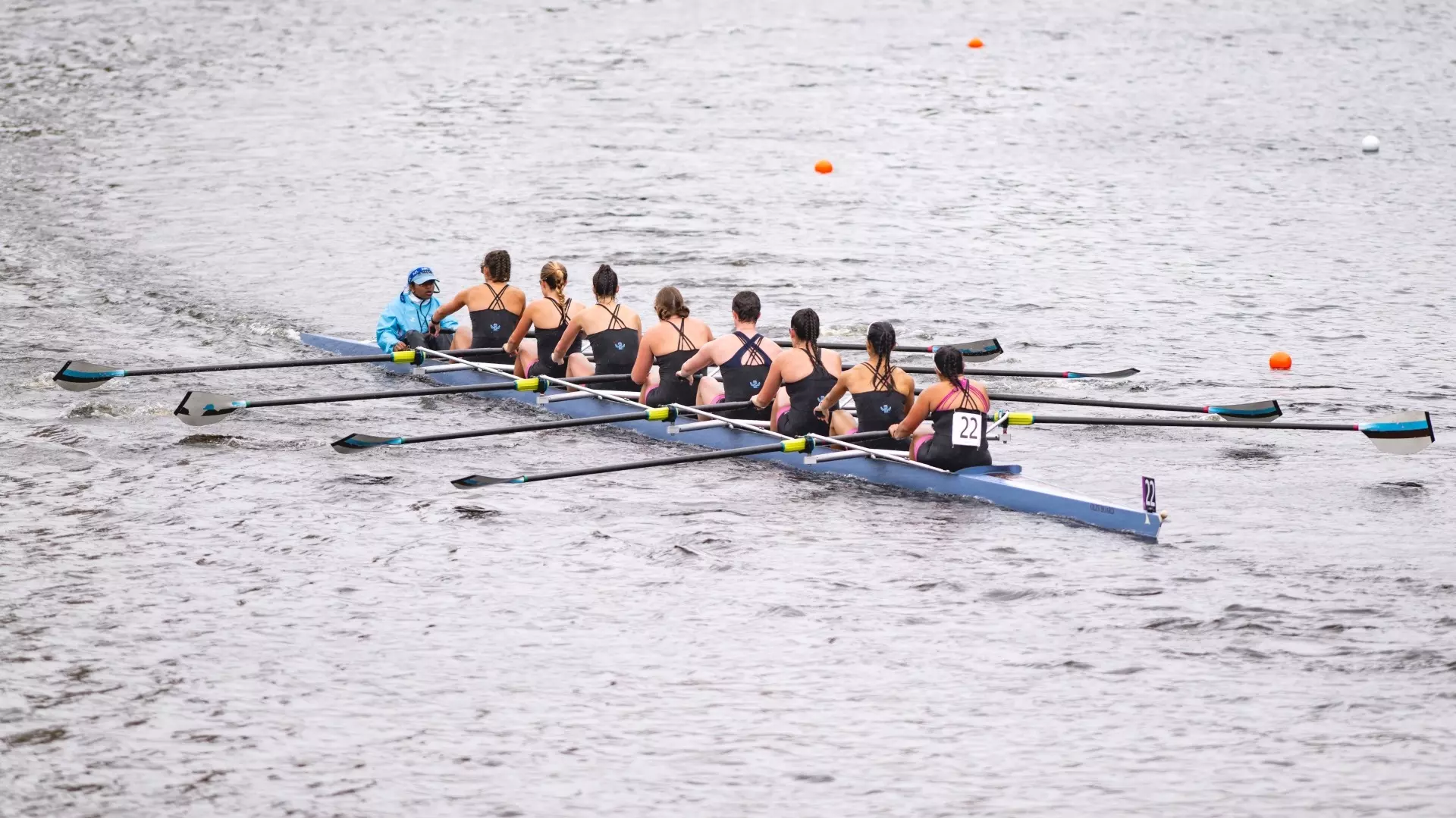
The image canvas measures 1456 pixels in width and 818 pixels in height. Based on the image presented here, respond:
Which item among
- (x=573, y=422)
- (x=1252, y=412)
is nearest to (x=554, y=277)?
(x=573, y=422)

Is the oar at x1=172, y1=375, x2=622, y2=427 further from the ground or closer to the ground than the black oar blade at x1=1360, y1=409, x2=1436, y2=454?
further from the ground

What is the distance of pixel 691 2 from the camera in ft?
123

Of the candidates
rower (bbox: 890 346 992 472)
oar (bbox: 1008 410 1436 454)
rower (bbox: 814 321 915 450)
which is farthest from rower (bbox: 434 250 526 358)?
oar (bbox: 1008 410 1436 454)

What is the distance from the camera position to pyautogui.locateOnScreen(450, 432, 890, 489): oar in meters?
11.7

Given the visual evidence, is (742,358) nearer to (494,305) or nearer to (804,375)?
(804,375)

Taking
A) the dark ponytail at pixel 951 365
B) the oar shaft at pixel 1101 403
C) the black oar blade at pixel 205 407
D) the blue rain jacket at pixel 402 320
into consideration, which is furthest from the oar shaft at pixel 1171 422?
the black oar blade at pixel 205 407

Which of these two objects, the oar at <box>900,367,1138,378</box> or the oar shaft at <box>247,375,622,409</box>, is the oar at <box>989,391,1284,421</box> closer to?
the oar at <box>900,367,1138,378</box>

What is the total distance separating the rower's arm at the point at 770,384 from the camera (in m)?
12.7

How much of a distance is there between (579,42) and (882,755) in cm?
2720

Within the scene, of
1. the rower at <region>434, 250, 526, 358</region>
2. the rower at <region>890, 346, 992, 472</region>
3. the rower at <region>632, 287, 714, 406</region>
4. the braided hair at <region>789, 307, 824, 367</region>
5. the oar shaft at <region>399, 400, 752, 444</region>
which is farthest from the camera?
the rower at <region>434, 250, 526, 358</region>

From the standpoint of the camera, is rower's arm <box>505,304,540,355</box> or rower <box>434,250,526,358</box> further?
rower <box>434,250,526,358</box>

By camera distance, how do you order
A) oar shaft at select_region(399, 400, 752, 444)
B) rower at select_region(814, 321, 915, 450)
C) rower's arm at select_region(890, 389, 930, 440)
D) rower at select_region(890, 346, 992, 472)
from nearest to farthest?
1. rower at select_region(890, 346, 992, 472)
2. rower's arm at select_region(890, 389, 930, 440)
3. rower at select_region(814, 321, 915, 450)
4. oar shaft at select_region(399, 400, 752, 444)

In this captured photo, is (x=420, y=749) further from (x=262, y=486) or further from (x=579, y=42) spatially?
(x=579, y=42)

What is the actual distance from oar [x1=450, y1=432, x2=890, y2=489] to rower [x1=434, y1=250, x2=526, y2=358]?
3467 millimetres
